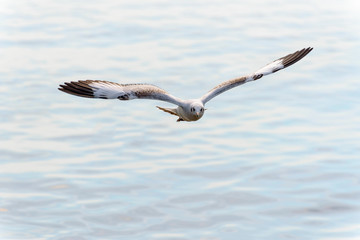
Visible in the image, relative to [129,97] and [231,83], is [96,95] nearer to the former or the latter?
[129,97]

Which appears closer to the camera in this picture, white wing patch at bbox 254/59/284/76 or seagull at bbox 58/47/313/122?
seagull at bbox 58/47/313/122

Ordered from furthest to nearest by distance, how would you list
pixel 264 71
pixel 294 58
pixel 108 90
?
pixel 294 58
pixel 264 71
pixel 108 90

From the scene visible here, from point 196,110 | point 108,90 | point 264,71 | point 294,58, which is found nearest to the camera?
point 196,110

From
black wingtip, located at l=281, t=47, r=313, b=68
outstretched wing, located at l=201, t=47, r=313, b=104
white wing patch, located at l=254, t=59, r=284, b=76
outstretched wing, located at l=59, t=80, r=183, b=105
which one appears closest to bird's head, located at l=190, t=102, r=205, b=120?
outstretched wing, located at l=59, t=80, r=183, b=105

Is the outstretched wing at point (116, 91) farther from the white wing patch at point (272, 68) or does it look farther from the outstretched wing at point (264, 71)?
the white wing patch at point (272, 68)

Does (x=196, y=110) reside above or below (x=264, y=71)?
below

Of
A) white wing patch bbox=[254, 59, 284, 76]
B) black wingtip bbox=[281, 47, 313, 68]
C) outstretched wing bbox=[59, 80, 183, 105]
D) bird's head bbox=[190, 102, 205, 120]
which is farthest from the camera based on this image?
black wingtip bbox=[281, 47, 313, 68]

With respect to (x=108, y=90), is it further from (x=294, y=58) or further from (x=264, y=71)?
(x=294, y=58)

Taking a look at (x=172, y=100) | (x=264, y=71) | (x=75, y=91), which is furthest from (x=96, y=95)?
(x=264, y=71)

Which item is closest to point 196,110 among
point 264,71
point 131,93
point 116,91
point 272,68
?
point 131,93

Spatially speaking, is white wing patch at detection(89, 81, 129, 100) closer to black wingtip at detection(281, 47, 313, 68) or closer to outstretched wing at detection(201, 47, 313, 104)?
outstretched wing at detection(201, 47, 313, 104)

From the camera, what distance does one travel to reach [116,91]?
19609 millimetres

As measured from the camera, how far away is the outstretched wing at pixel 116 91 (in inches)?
758

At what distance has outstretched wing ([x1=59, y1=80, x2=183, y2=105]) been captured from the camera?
19.2 meters
